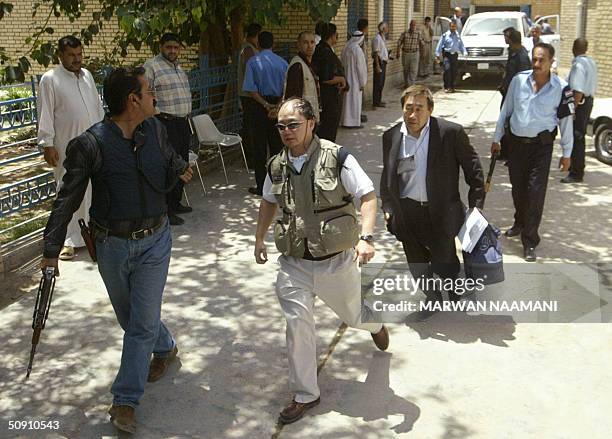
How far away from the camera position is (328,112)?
10.7 metres

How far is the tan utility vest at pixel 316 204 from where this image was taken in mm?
4152

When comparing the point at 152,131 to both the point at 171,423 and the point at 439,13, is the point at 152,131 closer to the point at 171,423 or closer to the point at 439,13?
the point at 171,423

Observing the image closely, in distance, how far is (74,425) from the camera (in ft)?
13.9

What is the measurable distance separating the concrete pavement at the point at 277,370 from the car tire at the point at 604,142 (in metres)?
4.03

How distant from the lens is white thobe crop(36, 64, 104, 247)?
21.4 ft

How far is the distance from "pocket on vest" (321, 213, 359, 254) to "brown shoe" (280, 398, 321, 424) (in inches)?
33.6

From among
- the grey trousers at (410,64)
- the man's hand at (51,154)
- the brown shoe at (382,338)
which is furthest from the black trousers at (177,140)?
the grey trousers at (410,64)

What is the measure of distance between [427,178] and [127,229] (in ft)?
6.89

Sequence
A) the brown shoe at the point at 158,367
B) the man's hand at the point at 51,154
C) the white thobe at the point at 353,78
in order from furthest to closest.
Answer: the white thobe at the point at 353,78 < the man's hand at the point at 51,154 < the brown shoe at the point at 158,367

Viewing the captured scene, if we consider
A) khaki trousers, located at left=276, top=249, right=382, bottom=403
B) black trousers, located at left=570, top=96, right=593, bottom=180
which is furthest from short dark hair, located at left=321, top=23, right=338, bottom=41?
khaki trousers, located at left=276, top=249, right=382, bottom=403

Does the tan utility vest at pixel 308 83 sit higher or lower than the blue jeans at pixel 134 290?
higher

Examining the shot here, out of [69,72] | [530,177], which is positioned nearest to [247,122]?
[69,72]

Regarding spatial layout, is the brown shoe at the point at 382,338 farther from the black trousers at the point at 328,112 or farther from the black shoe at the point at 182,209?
the black trousers at the point at 328,112

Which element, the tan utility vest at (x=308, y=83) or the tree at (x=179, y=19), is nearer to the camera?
the tree at (x=179, y=19)
